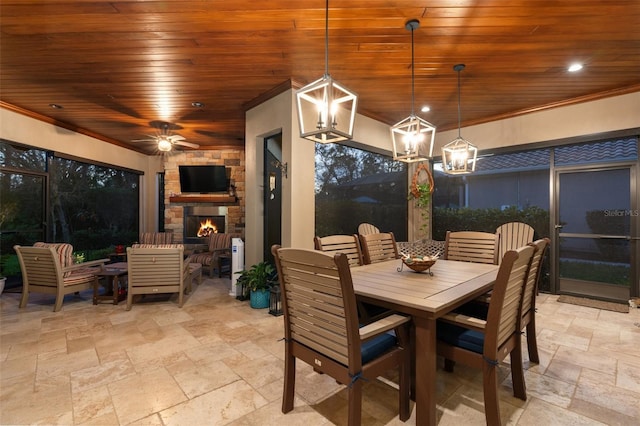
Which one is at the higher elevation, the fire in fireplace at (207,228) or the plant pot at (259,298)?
the fire in fireplace at (207,228)

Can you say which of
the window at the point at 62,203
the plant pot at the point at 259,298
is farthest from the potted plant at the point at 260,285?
the window at the point at 62,203

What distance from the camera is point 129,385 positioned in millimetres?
2092

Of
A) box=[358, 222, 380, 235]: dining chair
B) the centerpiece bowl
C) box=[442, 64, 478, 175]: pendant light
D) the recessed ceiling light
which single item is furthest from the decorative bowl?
the recessed ceiling light

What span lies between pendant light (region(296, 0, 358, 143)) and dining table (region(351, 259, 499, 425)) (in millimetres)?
1024

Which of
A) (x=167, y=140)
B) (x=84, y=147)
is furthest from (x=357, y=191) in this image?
(x=84, y=147)

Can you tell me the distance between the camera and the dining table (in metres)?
1.54

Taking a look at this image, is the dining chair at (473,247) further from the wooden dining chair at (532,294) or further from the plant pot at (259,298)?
the plant pot at (259,298)

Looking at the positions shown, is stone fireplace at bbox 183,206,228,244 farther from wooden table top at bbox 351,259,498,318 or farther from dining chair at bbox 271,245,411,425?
dining chair at bbox 271,245,411,425

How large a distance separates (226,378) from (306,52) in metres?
3.00

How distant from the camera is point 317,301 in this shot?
1486 millimetres

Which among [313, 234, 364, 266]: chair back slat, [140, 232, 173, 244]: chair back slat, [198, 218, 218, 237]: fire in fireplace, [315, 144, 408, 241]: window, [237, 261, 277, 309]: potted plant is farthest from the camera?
[198, 218, 218, 237]: fire in fireplace

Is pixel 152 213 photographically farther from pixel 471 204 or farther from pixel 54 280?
pixel 471 204

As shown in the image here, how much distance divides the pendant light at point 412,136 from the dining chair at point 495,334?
118cm

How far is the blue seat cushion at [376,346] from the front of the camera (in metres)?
1.50
